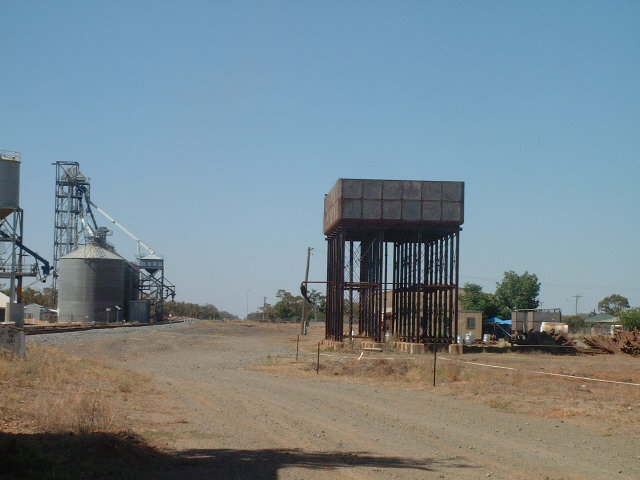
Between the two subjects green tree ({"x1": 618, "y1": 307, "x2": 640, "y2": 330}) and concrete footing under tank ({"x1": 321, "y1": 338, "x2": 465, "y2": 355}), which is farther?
green tree ({"x1": 618, "y1": 307, "x2": 640, "y2": 330})

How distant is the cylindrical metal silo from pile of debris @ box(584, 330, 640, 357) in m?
58.8

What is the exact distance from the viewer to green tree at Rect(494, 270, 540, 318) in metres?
118

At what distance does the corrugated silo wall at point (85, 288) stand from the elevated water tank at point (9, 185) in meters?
46.7

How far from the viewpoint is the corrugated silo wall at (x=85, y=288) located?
3430 inches

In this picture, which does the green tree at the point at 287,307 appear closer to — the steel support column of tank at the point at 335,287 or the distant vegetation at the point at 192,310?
the distant vegetation at the point at 192,310

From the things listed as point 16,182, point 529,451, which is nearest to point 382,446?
point 529,451

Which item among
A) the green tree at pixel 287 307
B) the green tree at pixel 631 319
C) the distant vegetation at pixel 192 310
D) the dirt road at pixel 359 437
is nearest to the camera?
the dirt road at pixel 359 437

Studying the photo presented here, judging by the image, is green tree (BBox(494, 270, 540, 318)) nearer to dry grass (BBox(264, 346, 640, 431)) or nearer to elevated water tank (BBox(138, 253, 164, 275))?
elevated water tank (BBox(138, 253, 164, 275))

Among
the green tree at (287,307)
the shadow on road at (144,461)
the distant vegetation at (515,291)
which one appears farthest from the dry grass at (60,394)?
the green tree at (287,307)

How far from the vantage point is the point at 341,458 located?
11383mm

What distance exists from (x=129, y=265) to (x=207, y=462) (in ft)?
298

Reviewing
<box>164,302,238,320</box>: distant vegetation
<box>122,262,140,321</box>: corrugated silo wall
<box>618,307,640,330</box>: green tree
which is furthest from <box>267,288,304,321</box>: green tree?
<box>618,307,640,330</box>: green tree

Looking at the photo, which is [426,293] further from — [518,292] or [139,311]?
[518,292]

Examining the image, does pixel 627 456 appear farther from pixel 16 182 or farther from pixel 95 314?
pixel 95 314
